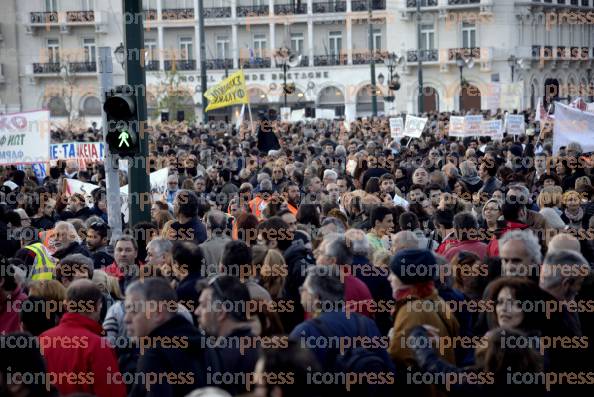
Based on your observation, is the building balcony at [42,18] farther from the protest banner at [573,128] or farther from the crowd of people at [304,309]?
the crowd of people at [304,309]

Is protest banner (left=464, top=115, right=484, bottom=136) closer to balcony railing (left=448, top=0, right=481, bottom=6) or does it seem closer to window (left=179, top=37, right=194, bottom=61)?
balcony railing (left=448, top=0, right=481, bottom=6)

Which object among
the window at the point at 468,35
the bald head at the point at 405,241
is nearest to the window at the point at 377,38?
the window at the point at 468,35

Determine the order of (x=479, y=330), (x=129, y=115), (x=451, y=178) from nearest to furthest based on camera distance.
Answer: (x=479, y=330) → (x=129, y=115) → (x=451, y=178)

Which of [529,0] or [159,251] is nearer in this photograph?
[159,251]

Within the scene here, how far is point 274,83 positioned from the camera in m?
59.6

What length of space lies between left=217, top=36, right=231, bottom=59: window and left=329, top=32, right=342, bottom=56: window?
5.66m

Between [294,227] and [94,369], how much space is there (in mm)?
3709

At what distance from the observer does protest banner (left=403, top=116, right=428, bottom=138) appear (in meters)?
23.5

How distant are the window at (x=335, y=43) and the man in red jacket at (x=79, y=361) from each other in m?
54.5

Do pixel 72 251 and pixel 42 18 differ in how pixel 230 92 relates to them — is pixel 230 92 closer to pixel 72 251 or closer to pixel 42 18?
pixel 72 251

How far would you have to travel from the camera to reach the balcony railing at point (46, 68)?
199 ft

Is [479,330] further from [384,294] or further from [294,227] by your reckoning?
[294,227]

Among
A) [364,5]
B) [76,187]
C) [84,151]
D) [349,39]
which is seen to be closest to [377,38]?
[349,39]

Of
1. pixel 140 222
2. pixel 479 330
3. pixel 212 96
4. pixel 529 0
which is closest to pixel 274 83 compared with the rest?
pixel 529 0
